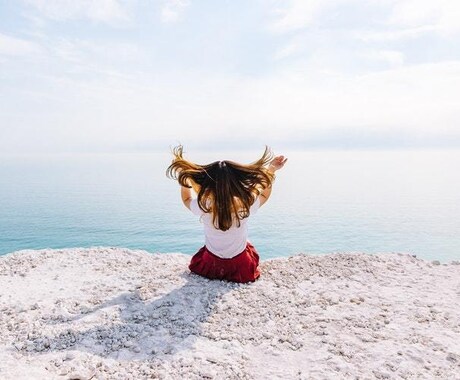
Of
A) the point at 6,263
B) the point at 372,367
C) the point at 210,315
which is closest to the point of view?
the point at 372,367

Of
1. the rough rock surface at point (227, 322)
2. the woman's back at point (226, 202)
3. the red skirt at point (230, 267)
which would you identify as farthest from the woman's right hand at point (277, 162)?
the rough rock surface at point (227, 322)

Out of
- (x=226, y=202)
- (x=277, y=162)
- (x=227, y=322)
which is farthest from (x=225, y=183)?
(x=227, y=322)

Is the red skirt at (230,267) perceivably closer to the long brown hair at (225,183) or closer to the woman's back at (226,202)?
the woman's back at (226,202)

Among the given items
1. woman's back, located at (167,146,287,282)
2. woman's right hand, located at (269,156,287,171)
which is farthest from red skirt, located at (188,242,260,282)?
woman's right hand, located at (269,156,287,171)

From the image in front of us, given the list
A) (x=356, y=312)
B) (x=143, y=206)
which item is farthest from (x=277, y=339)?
(x=143, y=206)

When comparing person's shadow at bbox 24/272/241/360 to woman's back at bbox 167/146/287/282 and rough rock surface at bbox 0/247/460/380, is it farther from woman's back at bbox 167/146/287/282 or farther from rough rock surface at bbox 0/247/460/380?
woman's back at bbox 167/146/287/282

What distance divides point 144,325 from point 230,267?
227 centimetres

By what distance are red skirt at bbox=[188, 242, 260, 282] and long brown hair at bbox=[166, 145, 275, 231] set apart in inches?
29.6

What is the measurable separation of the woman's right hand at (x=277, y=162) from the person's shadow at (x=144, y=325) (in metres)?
2.34

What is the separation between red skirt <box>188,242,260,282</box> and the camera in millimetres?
7559

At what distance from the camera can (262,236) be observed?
29.1 meters

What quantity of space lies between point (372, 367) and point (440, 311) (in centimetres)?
256

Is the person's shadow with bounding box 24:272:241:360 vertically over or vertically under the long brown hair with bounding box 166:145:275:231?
under

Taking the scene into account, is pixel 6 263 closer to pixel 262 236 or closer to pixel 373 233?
pixel 262 236
